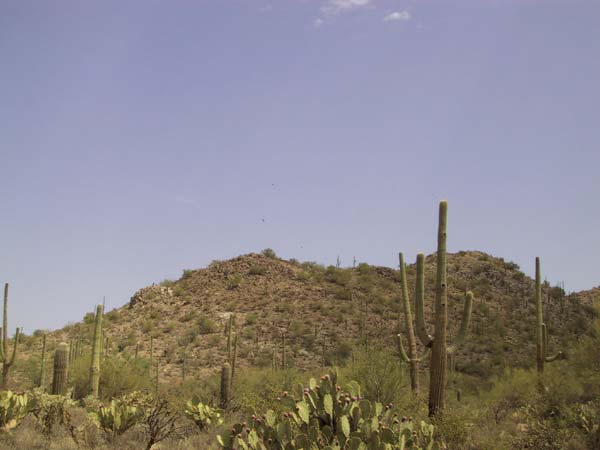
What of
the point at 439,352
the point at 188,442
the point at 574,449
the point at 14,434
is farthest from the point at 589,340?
the point at 14,434

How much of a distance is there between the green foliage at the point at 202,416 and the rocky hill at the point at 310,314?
47.9 feet

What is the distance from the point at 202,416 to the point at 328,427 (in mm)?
6622

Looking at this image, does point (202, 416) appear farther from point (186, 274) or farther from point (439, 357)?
point (186, 274)

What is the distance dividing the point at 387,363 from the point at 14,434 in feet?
27.8

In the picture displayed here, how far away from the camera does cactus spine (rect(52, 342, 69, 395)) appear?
16.1 meters

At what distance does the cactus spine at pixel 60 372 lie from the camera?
632 inches

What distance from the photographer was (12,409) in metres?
11.8

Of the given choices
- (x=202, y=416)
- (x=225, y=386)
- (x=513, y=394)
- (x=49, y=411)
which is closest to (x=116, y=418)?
(x=49, y=411)

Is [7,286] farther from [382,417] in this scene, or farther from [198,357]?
[382,417]

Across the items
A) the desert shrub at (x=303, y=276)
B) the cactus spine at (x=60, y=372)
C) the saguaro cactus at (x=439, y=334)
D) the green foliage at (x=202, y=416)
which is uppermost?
the desert shrub at (x=303, y=276)

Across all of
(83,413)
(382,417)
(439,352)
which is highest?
(439,352)

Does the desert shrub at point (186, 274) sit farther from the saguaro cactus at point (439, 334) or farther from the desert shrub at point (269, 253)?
the saguaro cactus at point (439, 334)

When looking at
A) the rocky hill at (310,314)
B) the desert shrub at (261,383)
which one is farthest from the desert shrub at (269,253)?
the desert shrub at (261,383)

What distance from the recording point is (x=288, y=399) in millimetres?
7906
